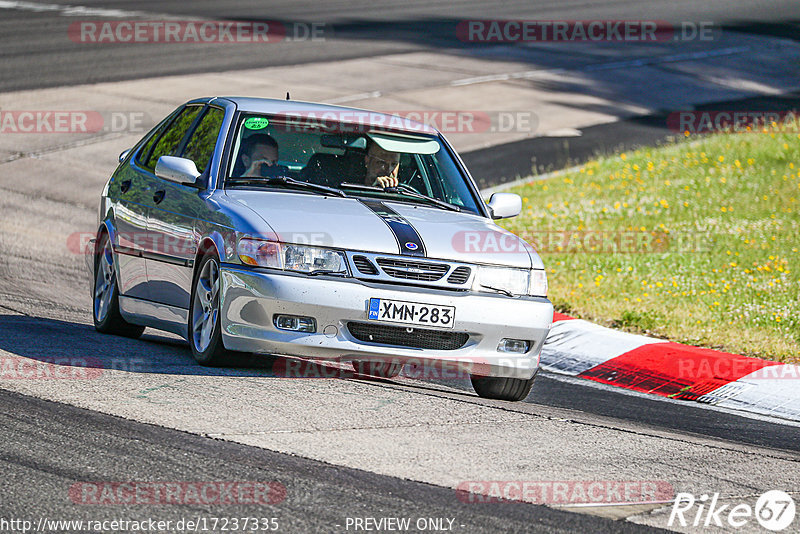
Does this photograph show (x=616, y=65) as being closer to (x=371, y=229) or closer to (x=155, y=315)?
(x=155, y=315)

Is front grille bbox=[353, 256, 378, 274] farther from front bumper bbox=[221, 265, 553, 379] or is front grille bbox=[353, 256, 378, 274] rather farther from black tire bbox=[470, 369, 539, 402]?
black tire bbox=[470, 369, 539, 402]

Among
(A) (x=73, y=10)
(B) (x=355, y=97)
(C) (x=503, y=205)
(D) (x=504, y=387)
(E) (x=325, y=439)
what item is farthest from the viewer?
(A) (x=73, y=10)

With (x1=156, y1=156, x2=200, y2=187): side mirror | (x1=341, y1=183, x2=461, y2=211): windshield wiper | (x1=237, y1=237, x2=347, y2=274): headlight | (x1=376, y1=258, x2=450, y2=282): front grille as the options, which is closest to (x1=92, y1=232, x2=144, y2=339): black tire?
(x1=156, y1=156, x2=200, y2=187): side mirror

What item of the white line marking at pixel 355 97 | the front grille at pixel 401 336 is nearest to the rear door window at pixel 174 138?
the front grille at pixel 401 336

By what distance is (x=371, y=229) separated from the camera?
23.6ft

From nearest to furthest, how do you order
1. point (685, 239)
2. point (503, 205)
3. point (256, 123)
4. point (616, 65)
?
1. point (256, 123)
2. point (503, 205)
3. point (685, 239)
4. point (616, 65)

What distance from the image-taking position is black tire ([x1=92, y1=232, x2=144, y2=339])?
8727 mm

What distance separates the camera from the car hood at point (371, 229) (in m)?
7.06

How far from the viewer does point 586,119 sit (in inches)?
882

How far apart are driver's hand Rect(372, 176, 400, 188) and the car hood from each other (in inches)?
13.6

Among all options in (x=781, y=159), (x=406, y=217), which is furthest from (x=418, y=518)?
(x=781, y=159)

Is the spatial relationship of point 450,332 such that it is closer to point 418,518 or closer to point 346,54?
point 418,518

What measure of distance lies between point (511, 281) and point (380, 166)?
1407mm

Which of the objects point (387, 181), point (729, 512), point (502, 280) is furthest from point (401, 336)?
point (729, 512)
